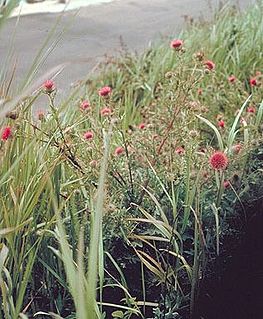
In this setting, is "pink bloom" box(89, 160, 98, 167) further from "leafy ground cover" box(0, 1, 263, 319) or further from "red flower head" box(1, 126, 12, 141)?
"red flower head" box(1, 126, 12, 141)

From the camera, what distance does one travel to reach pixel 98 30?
6.54m

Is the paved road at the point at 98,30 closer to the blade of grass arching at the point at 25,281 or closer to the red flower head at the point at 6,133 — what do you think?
the red flower head at the point at 6,133

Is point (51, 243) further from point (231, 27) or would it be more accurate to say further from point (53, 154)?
point (231, 27)

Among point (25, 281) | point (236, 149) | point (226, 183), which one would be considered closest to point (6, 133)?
point (25, 281)

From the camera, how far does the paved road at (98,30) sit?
5.59 metres

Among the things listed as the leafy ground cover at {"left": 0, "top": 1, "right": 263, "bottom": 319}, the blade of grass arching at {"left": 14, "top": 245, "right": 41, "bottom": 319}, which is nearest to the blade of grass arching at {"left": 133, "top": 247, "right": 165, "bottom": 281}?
the leafy ground cover at {"left": 0, "top": 1, "right": 263, "bottom": 319}

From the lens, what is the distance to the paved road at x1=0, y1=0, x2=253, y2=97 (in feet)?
18.4

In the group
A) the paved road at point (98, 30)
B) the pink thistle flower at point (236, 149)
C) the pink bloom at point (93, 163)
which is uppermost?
the pink bloom at point (93, 163)

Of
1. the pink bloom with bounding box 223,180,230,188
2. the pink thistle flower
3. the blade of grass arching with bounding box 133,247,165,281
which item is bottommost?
the blade of grass arching with bounding box 133,247,165,281

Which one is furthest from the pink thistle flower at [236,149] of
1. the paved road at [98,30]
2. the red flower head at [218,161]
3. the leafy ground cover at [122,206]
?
the paved road at [98,30]

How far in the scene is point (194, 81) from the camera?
2395 mm

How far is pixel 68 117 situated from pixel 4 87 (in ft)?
1.86

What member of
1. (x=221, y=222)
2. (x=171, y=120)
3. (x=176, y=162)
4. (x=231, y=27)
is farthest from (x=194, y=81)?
(x=231, y=27)

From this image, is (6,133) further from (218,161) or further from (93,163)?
(218,161)
